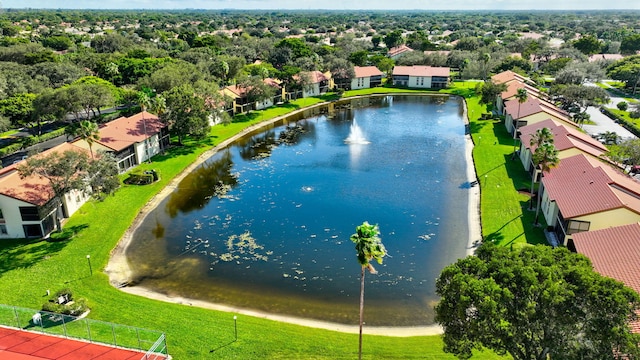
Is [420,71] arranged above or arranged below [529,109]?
above

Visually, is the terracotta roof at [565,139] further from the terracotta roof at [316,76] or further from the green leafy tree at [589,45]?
the green leafy tree at [589,45]

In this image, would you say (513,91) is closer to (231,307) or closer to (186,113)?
(186,113)

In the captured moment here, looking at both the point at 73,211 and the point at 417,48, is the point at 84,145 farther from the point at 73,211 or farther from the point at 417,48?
the point at 417,48

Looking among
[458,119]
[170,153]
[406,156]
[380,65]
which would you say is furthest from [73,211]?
[380,65]

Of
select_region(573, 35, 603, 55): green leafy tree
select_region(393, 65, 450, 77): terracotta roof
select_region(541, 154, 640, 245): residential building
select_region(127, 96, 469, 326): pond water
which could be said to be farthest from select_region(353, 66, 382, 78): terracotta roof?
select_region(573, 35, 603, 55): green leafy tree

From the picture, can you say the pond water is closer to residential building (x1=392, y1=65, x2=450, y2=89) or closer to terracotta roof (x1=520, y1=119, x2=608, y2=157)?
terracotta roof (x1=520, y1=119, x2=608, y2=157)

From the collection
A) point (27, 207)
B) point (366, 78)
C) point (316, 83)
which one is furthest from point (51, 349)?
point (366, 78)

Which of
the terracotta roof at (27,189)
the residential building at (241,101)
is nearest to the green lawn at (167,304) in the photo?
the terracotta roof at (27,189)
